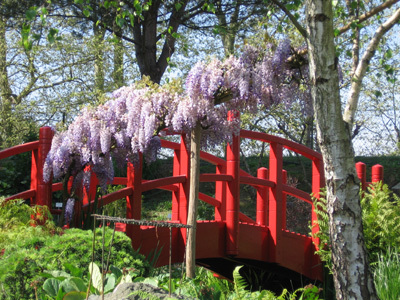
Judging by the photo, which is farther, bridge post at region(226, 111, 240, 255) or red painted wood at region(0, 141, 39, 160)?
bridge post at region(226, 111, 240, 255)

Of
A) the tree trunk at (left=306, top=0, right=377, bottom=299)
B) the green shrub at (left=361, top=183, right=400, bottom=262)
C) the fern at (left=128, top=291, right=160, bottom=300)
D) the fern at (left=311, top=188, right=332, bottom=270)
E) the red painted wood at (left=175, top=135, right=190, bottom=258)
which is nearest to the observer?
the fern at (left=128, top=291, right=160, bottom=300)

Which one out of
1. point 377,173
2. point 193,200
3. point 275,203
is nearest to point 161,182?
point 193,200

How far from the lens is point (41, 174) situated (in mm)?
5184

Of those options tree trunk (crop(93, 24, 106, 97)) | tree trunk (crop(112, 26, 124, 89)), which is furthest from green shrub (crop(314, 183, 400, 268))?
tree trunk (crop(112, 26, 124, 89))

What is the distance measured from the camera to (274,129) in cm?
1391

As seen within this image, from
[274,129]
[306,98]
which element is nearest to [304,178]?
[274,129]

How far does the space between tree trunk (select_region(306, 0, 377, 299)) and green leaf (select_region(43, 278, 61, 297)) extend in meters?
1.84

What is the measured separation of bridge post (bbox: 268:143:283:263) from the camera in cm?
668

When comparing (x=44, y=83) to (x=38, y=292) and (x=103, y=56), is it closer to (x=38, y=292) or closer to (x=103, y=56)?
(x=103, y=56)

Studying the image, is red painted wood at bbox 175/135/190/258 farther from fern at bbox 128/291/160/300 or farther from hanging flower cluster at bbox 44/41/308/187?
fern at bbox 128/291/160/300

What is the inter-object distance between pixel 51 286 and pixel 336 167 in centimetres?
197

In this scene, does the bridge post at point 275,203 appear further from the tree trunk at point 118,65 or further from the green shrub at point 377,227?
the tree trunk at point 118,65

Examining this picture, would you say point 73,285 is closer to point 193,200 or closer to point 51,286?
point 51,286

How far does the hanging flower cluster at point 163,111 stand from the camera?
5051mm
